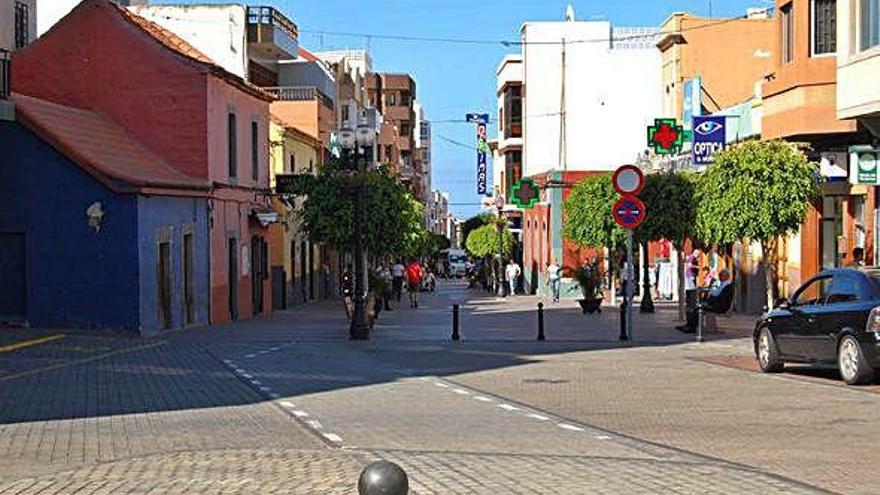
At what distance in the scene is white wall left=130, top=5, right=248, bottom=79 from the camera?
4956 cm

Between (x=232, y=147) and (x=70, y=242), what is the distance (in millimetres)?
10201

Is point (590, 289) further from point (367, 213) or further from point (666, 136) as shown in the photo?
point (367, 213)

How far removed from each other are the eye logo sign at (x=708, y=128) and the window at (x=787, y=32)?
34.3 ft

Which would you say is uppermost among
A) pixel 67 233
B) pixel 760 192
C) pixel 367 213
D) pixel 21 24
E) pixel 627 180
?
pixel 21 24

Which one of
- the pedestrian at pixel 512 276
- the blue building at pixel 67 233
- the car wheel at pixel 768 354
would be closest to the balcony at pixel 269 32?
the pedestrian at pixel 512 276

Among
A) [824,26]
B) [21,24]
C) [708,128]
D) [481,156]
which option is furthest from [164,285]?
[481,156]

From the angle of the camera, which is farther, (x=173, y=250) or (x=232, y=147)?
(x=232, y=147)

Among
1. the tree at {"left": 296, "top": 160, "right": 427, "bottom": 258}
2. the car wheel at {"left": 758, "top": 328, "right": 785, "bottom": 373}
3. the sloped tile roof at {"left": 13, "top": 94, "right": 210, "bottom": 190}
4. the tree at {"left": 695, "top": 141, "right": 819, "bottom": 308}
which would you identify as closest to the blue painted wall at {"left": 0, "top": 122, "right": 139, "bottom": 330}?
the sloped tile roof at {"left": 13, "top": 94, "right": 210, "bottom": 190}

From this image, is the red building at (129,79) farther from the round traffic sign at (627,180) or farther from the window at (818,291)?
the window at (818,291)

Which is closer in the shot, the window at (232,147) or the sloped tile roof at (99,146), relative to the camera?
the sloped tile roof at (99,146)

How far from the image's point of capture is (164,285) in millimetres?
32156

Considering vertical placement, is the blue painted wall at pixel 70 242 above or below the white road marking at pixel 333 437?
above

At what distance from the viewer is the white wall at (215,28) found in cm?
4956

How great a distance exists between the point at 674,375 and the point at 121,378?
8.03 metres
